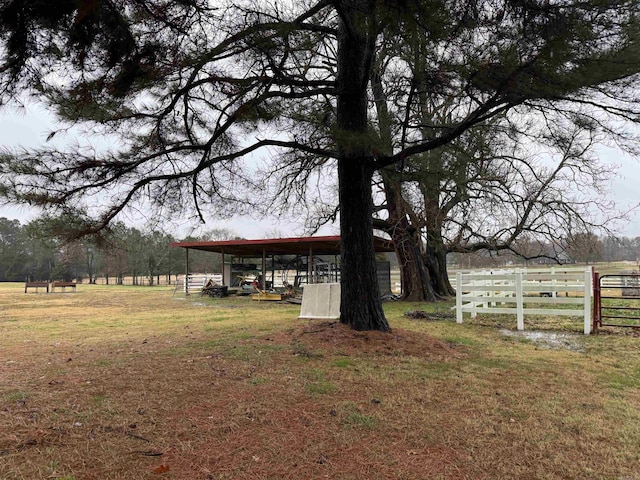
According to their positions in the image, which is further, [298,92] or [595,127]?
[298,92]

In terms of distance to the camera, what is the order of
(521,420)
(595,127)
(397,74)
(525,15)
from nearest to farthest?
(521,420)
(525,15)
(595,127)
(397,74)

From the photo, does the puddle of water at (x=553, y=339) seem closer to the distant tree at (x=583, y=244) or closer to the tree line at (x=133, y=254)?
the tree line at (x=133, y=254)

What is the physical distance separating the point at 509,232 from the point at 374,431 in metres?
14.6

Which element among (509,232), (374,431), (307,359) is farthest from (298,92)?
(509,232)

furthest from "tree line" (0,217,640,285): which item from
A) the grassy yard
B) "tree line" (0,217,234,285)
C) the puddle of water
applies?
the puddle of water

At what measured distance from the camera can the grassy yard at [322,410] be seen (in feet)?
8.59

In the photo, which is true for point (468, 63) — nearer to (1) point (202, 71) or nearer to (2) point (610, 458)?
(1) point (202, 71)

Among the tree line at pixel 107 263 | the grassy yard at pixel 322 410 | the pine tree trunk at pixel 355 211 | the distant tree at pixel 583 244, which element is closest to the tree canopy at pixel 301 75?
the pine tree trunk at pixel 355 211

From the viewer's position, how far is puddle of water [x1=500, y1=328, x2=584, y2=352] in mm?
6738

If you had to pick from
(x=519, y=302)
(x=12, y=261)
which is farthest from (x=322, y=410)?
(x=12, y=261)

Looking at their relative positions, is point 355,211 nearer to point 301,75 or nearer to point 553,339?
point 301,75

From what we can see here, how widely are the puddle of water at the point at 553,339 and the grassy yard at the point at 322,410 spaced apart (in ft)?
0.65

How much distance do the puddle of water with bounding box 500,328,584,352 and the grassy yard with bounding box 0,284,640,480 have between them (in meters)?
0.20

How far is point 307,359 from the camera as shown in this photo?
5.38m
